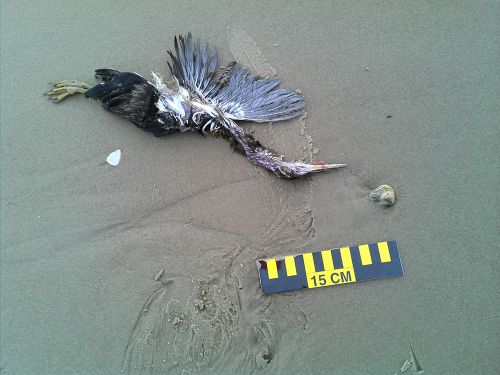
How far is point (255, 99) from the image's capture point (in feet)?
10.1

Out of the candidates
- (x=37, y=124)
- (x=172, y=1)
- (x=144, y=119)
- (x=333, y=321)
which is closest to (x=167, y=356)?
(x=333, y=321)

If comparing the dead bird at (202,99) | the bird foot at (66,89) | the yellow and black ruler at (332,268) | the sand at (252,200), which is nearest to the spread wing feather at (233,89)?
the dead bird at (202,99)

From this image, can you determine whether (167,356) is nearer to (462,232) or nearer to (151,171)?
(151,171)

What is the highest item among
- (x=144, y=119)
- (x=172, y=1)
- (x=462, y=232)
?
(x=172, y=1)

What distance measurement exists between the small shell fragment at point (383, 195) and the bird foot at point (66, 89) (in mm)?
2473

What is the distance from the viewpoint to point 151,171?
313cm

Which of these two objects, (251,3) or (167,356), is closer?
(167,356)

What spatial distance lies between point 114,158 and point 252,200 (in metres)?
1.19

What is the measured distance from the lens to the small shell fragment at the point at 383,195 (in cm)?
294

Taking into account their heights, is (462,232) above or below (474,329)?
above

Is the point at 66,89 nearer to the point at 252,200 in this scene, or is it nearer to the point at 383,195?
the point at 252,200

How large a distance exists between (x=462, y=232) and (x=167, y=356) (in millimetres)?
2485

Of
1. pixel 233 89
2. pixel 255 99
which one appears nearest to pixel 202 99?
pixel 233 89

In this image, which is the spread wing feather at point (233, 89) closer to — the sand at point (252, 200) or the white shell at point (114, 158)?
the sand at point (252, 200)
